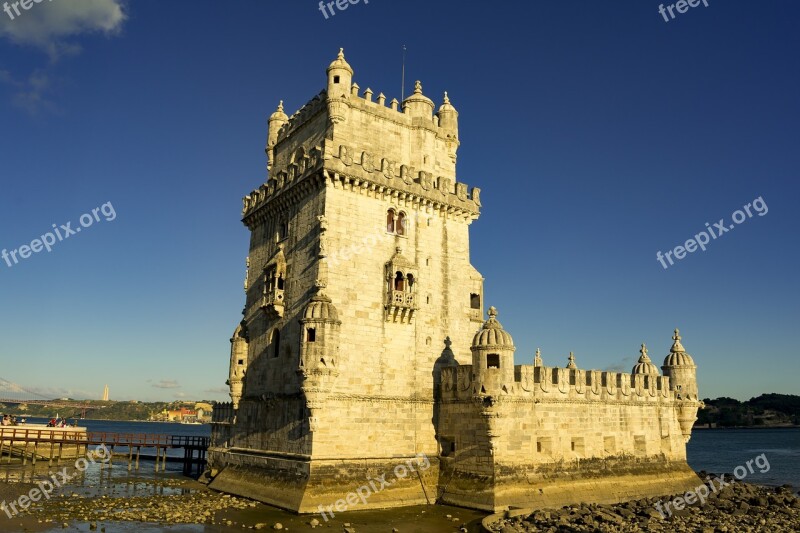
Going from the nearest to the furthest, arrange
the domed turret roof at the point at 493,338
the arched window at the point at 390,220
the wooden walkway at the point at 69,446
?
the domed turret roof at the point at 493,338 < the arched window at the point at 390,220 < the wooden walkway at the point at 69,446

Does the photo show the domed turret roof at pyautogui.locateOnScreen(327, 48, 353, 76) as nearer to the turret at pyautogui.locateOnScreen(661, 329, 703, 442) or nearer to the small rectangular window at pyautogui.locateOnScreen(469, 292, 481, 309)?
the small rectangular window at pyautogui.locateOnScreen(469, 292, 481, 309)

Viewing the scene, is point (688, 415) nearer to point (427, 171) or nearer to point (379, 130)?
point (427, 171)

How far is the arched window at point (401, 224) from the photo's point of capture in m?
34.1

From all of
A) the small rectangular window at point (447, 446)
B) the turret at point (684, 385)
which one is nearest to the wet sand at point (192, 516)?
the small rectangular window at point (447, 446)

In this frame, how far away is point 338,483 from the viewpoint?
1129 inches

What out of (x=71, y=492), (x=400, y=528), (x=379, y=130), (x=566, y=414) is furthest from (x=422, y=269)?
(x=71, y=492)

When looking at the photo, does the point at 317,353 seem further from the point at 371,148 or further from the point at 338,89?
the point at 338,89

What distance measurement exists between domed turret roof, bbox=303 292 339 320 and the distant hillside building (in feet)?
0.23

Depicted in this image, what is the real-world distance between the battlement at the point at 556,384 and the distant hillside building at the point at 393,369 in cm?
10

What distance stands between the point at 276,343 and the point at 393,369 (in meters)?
6.97

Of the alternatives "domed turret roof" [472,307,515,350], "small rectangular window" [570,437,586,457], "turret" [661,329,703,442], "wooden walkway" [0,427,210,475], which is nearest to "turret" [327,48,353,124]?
"domed turret roof" [472,307,515,350]

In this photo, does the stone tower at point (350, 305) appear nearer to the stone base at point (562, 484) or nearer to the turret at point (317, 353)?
the turret at point (317, 353)

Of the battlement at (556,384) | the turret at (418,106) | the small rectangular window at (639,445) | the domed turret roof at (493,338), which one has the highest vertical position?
the turret at (418,106)

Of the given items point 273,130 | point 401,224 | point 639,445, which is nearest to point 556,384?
point 639,445
